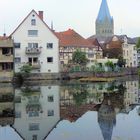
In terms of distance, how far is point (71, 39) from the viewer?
8662 centimetres

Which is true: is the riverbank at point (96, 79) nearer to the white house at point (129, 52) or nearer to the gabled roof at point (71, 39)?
the gabled roof at point (71, 39)

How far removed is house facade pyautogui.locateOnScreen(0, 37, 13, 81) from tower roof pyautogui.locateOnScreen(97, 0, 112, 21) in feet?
300

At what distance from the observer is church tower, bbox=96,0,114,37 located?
16220cm

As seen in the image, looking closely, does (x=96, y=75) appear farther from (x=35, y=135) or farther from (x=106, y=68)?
(x=35, y=135)

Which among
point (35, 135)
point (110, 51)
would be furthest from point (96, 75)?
point (35, 135)

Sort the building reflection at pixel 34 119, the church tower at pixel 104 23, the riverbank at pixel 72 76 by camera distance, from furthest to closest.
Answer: the church tower at pixel 104 23, the riverbank at pixel 72 76, the building reflection at pixel 34 119

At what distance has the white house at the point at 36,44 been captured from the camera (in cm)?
6994

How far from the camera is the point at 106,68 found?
79.6 metres

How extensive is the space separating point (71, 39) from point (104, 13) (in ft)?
258

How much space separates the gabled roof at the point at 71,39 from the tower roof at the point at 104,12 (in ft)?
A: 228

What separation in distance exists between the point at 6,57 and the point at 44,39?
289 inches

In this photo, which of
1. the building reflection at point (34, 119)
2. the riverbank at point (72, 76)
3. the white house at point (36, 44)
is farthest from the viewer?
the white house at point (36, 44)

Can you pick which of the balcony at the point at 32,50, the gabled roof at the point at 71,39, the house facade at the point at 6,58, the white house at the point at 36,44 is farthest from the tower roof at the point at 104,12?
the house facade at the point at 6,58

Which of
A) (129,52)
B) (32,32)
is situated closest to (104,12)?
(129,52)
